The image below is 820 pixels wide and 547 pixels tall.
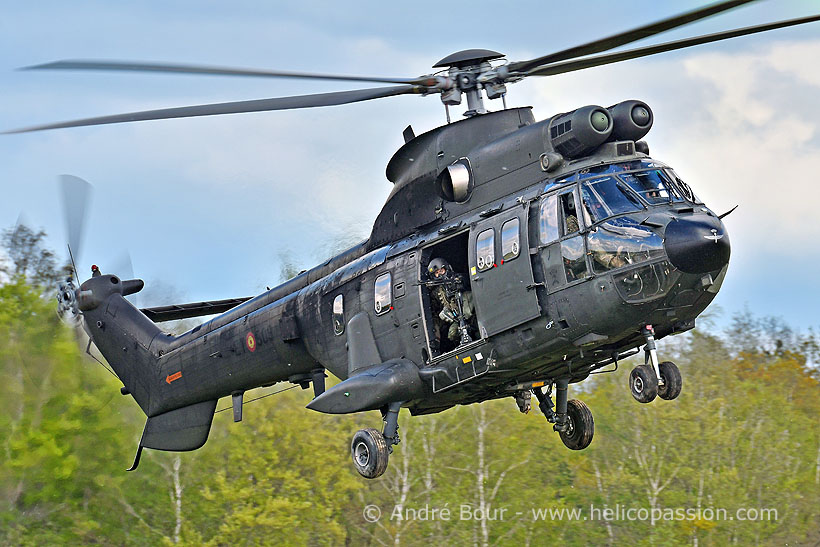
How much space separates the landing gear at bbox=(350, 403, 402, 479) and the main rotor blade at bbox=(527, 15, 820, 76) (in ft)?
14.3

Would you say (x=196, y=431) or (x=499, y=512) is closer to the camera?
(x=196, y=431)

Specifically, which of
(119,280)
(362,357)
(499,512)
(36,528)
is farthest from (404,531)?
(362,357)

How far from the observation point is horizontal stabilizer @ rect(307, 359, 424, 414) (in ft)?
43.2

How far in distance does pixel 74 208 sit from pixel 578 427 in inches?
383

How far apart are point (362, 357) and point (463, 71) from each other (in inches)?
146

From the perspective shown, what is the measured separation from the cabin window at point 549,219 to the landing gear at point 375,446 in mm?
2958

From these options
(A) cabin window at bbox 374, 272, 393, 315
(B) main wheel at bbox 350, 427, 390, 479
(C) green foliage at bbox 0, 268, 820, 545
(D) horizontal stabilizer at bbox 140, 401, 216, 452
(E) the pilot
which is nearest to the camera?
(E) the pilot

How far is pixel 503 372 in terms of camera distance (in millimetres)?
12609

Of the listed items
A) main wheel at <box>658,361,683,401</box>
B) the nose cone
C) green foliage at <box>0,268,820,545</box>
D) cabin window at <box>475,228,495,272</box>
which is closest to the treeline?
green foliage at <box>0,268,820,545</box>

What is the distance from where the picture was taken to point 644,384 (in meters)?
12.2

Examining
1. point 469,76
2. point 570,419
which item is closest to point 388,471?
point 570,419

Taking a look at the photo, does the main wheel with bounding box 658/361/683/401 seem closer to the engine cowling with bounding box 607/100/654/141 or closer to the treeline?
the engine cowling with bounding box 607/100/654/141

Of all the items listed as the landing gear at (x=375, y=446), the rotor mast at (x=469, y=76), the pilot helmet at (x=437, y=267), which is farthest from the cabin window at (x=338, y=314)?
the rotor mast at (x=469, y=76)

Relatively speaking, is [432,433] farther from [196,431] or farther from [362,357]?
[362,357]
